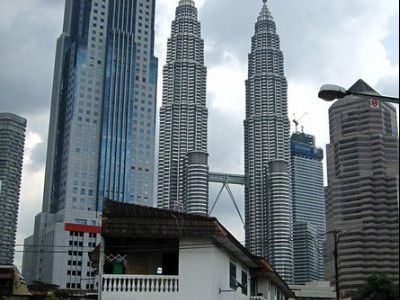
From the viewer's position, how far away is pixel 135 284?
21812mm

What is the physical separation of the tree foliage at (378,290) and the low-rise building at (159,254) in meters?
17.0

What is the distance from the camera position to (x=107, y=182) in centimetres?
17988

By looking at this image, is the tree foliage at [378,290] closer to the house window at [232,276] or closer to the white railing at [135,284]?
the house window at [232,276]

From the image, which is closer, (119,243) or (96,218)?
(119,243)

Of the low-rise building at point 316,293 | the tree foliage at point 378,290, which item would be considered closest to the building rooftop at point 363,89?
the tree foliage at point 378,290

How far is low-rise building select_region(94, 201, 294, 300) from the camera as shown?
21828 millimetres

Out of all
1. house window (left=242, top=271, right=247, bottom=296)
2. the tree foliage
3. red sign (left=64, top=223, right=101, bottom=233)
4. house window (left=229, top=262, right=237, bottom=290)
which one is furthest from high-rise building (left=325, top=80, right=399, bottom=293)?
red sign (left=64, top=223, right=101, bottom=233)

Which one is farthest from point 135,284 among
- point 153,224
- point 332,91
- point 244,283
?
point 332,91

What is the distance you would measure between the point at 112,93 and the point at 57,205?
37061 mm

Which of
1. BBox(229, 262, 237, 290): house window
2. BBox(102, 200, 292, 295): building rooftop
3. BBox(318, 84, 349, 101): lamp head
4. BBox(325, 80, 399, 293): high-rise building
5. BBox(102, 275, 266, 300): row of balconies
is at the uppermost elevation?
BBox(325, 80, 399, 293): high-rise building

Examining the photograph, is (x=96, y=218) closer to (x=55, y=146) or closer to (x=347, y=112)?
(x=55, y=146)

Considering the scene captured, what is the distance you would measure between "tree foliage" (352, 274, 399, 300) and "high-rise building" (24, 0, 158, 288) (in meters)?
133

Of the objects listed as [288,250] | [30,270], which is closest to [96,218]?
[30,270]

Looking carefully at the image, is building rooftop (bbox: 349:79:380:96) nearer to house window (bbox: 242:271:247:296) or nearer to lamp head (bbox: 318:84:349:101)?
lamp head (bbox: 318:84:349:101)
